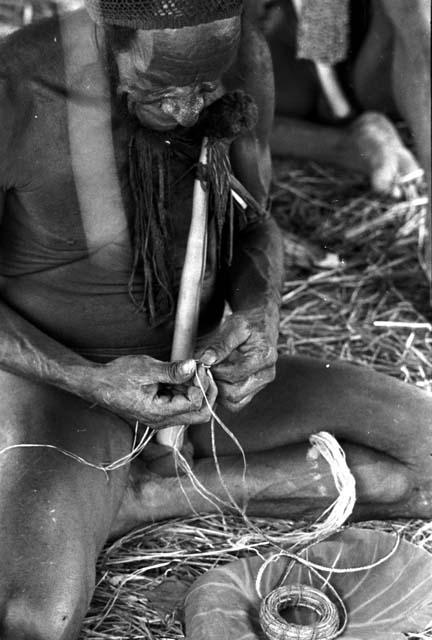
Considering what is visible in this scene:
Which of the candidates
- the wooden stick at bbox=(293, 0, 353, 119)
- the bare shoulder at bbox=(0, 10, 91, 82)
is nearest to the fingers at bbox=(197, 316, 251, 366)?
the bare shoulder at bbox=(0, 10, 91, 82)

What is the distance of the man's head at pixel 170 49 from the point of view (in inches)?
62.5

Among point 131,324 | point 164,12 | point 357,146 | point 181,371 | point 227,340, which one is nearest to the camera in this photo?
point 164,12

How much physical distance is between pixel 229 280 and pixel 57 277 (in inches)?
13.6

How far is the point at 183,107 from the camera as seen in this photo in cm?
171

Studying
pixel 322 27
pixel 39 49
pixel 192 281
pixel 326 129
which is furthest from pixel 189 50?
pixel 326 129

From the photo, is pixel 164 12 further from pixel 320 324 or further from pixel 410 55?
pixel 410 55

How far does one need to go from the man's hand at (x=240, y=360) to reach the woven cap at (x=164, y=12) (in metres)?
0.55

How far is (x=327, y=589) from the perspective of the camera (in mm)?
1953

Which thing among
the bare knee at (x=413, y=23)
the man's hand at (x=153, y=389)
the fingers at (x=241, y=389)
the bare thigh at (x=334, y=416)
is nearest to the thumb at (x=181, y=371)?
the man's hand at (x=153, y=389)

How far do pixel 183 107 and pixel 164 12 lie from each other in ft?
0.58

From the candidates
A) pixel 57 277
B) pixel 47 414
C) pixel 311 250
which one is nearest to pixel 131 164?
pixel 57 277

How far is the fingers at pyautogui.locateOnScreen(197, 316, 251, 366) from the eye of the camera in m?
1.84

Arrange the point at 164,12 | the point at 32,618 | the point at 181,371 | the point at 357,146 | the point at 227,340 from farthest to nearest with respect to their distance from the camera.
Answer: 1. the point at 357,146
2. the point at 227,340
3. the point at 181,371
4. the point at 32,618
5. the point at 164,12

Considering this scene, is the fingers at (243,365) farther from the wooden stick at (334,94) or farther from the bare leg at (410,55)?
the wooden stick at (334,94)
